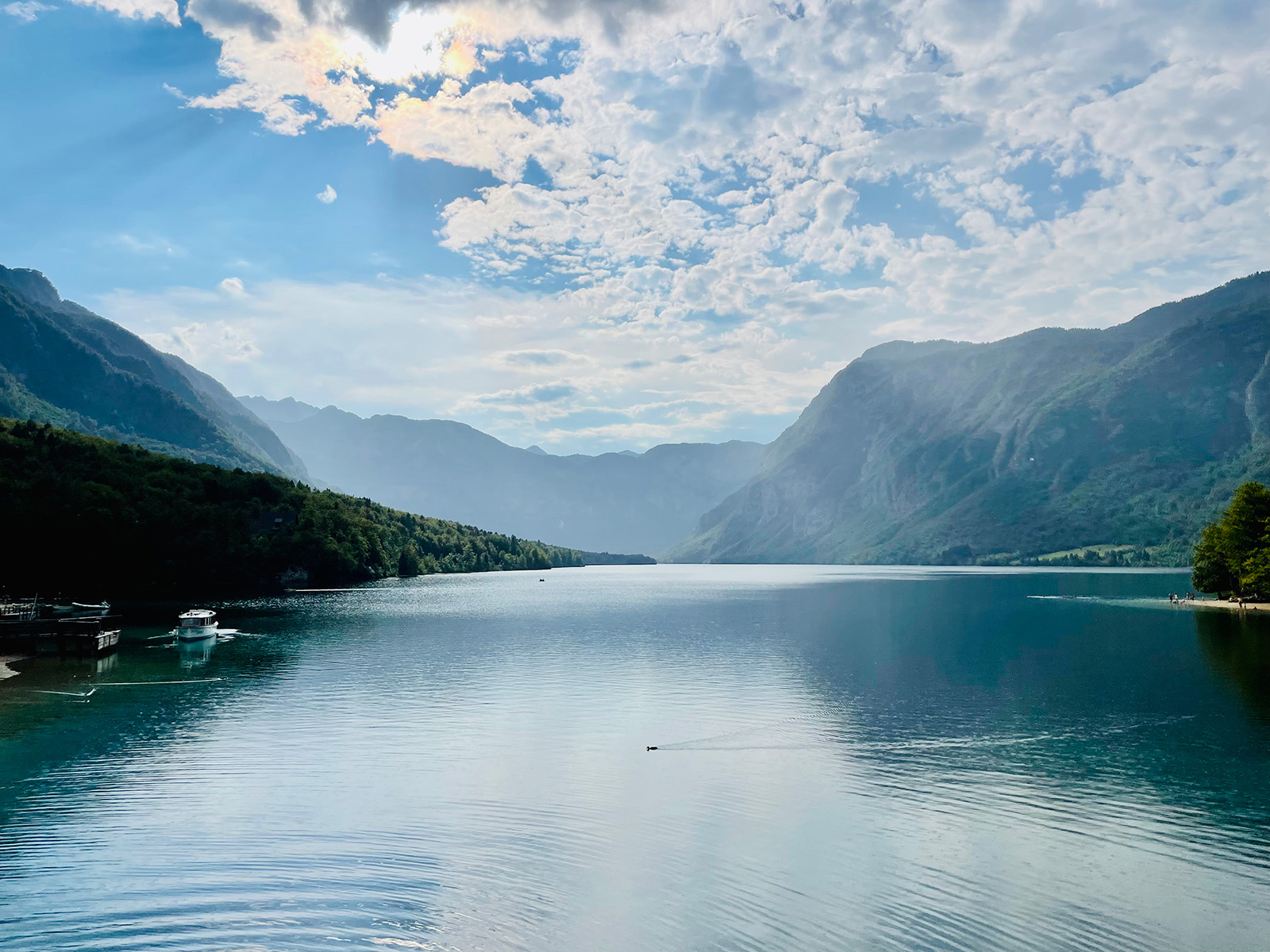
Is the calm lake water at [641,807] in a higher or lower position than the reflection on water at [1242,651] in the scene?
lower

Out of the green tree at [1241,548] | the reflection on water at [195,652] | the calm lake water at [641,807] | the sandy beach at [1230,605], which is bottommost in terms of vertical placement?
the calm lake water at [641,807]

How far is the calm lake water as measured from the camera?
976 inches

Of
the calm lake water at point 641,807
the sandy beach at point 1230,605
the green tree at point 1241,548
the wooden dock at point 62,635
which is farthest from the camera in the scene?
the green tree at point 1241,548

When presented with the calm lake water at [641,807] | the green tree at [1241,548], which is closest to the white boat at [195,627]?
the calm lake water at [641,807]

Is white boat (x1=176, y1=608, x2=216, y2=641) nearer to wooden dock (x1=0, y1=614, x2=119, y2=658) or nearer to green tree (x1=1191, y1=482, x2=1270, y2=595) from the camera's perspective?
wooden dock (x1=0, y1=614, x2=119, y2=658)

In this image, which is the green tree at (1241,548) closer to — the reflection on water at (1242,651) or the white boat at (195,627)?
the reflection on water at (1242,651)

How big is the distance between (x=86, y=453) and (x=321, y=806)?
197 m

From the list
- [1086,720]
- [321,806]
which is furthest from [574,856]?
[1086,720]

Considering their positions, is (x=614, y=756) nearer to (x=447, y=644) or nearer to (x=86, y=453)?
(x=447, y=644)

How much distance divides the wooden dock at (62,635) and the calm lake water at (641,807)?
39.7 feet

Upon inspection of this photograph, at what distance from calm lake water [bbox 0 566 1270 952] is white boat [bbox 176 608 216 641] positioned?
68.1 ft

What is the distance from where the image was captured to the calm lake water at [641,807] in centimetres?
2480

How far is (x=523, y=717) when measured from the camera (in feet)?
184

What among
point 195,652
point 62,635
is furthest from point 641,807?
point 62,635
